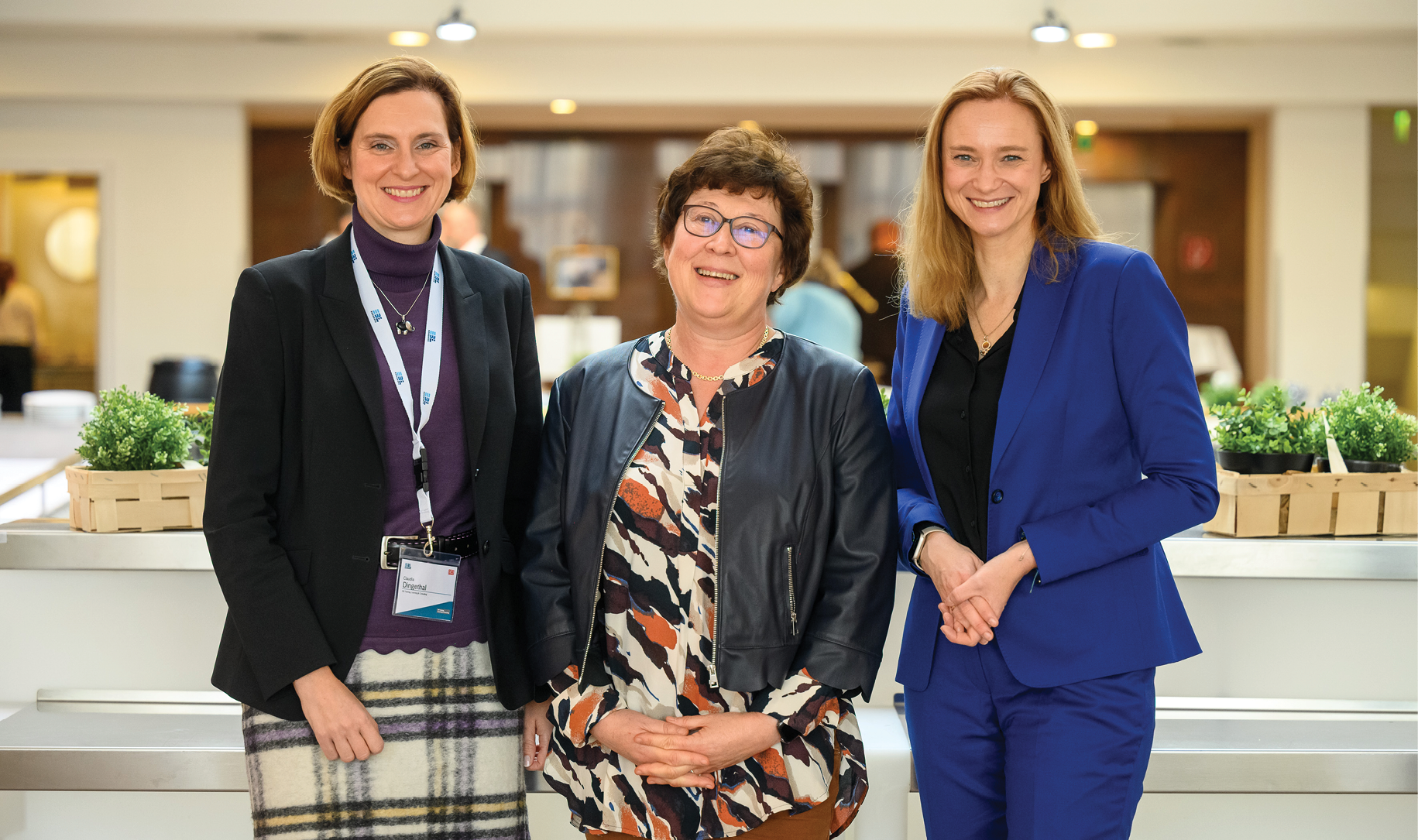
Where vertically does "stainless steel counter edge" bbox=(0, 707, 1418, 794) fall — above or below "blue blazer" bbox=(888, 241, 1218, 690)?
below

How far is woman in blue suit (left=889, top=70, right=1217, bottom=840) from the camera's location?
5.59ft

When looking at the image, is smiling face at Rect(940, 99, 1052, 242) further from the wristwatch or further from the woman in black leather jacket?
the wristwatch

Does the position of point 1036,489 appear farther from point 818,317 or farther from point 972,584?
point 818,317

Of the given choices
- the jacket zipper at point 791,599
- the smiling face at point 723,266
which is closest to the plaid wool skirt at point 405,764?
the jacket zipper at point 791,599

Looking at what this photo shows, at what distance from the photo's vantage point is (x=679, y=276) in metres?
1.79

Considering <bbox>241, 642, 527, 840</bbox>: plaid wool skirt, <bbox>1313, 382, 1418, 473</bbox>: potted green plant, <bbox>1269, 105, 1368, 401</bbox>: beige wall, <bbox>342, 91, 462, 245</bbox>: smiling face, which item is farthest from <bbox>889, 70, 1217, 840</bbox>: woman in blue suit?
<bbox>1269, 105, 1368, 401</bbox>: beige wall

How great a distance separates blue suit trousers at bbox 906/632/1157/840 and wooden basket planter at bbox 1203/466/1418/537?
0.98m

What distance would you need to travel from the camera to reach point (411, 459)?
1728 millimetres

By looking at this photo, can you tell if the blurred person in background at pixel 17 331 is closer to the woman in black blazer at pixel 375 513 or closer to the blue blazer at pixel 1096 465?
the woman in black blazer at pixel 375 513

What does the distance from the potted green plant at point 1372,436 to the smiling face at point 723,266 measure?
1.66 metres

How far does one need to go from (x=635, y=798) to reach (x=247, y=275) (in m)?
1.00

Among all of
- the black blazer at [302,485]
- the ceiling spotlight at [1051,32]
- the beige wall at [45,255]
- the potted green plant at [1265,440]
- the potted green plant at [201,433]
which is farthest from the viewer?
the beige wall at [45,255]

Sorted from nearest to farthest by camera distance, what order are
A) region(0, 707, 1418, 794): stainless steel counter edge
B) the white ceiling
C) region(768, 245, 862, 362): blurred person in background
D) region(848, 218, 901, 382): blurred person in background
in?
region(0, 707, 1418, 794): stainless steel counter edge
region(768, 245, 862, 362): blurred person in background
the white ceiling
region(848, 218, 901, 382): blurred person in background

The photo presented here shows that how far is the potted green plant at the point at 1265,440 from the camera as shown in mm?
2623
